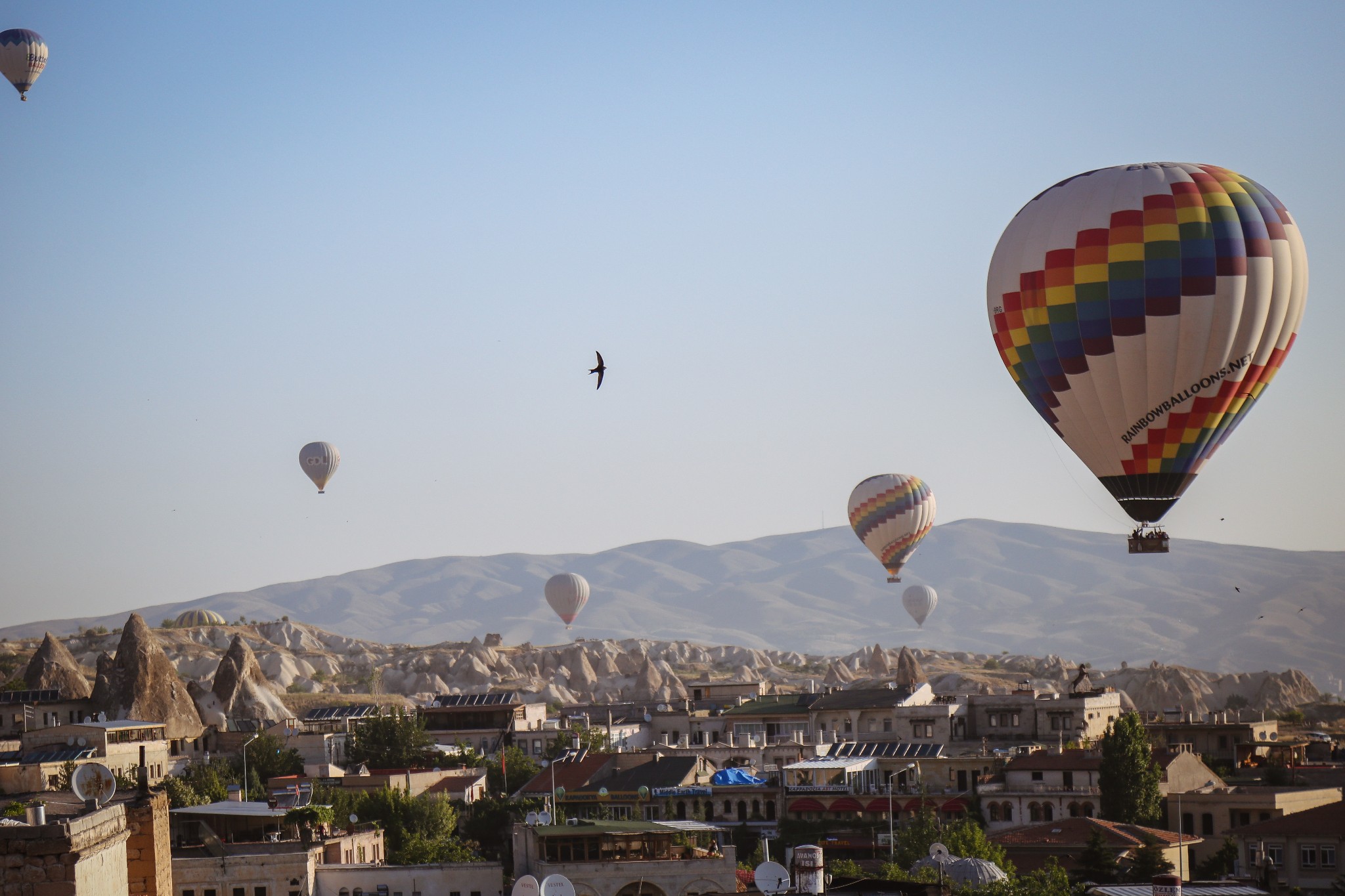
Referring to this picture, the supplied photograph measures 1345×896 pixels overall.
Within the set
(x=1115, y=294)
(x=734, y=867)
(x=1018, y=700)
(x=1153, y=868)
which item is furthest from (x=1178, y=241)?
(x=1018, y=700)

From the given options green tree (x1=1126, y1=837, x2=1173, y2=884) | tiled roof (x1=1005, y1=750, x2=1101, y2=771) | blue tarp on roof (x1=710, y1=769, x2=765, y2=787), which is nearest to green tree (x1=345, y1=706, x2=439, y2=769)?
blue tarp on roof (x1=710, y1=769, x2=765, y2=787)

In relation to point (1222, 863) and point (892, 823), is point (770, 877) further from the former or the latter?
point (892, 823)

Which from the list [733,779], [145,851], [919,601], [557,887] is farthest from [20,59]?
[919,601]

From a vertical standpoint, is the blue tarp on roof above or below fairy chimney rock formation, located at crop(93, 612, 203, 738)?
below

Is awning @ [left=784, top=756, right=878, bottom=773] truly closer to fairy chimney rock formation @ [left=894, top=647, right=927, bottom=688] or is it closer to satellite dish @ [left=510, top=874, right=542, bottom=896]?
satellite dish @ [left=510, top=874, right=542, bottom=896]

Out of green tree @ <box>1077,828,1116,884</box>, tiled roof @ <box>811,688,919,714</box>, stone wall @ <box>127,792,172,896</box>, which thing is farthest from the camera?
tiled roof @ <box>811,688,919,714</box>

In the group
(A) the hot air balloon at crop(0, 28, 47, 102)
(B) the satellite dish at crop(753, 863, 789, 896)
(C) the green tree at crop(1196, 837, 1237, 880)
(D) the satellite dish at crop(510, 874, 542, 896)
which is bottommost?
(C) the green tree at crop(1196, 837, 1237, 880)

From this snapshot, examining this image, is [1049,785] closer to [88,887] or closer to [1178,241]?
[1178,241]
